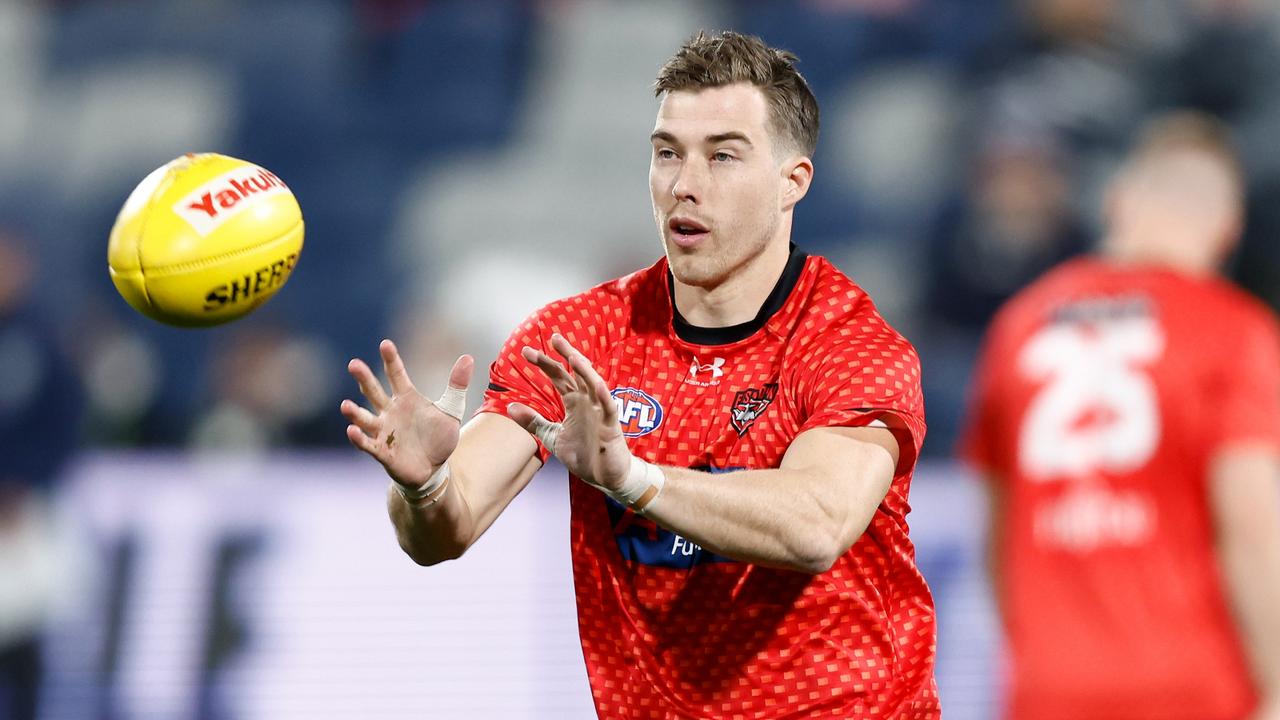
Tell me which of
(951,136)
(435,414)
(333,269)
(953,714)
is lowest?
(953,714)

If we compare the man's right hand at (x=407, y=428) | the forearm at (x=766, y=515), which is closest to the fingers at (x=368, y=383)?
the man's right hand at (x=407, y=428)

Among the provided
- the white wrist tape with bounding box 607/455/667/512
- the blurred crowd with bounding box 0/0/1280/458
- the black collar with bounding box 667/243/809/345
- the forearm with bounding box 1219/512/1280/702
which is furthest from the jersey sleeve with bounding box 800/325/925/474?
the blurred crowd with bounding box 0/0/1280/458

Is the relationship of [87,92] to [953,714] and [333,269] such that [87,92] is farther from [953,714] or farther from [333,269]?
[953,714]

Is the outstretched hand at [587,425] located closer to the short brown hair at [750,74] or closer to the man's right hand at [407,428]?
the man's right hand at [407,428]

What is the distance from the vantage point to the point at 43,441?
26.4 ft

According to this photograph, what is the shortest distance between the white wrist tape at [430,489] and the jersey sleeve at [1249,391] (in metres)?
2.07

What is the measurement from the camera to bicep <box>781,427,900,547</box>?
11.2 ft

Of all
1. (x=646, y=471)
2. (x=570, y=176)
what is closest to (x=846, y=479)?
(x=646, y=471)

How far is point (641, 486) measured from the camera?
10.7 ft

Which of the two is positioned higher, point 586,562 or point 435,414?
point 435,414

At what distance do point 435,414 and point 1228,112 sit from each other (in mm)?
7532

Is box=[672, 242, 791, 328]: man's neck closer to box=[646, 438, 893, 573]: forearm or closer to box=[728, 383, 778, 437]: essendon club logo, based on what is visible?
box=[728, 383, 778, 437]: essendon club logo

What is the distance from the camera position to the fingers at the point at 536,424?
3.30 m

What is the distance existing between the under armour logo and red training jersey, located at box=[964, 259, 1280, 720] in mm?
1051
